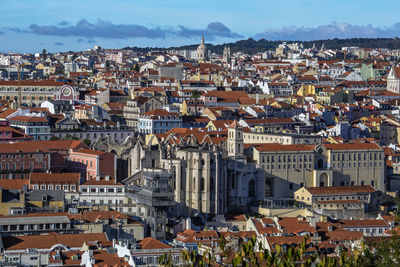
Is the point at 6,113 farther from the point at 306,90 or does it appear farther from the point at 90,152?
the point at 306,90

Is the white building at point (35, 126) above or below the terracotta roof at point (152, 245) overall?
above

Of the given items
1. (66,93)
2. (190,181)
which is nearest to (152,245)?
(190,181)

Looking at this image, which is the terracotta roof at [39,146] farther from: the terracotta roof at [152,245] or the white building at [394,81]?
the white building at [394,81]

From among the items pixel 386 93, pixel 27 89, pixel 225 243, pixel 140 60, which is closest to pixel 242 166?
pixel 225 243

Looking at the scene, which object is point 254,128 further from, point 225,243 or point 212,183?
point 225,243

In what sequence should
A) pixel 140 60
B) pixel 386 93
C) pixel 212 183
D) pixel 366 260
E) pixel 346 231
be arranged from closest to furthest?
1. pixel 366 260
2. pixel 346 231
3. pixel 212 183
4. pixel 386 93
5. pixel 140 60

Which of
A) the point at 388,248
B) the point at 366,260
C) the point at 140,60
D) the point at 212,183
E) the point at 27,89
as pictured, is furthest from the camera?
the point at 140,60

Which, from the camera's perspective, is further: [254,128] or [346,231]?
[254,128]

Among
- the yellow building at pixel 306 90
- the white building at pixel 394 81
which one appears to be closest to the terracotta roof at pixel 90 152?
the yellow building at pixel 306 90
